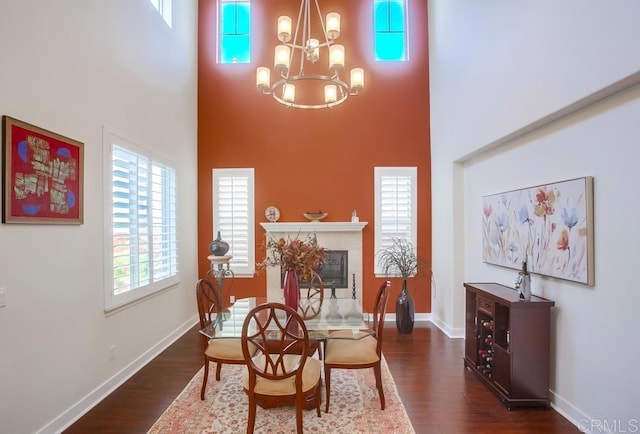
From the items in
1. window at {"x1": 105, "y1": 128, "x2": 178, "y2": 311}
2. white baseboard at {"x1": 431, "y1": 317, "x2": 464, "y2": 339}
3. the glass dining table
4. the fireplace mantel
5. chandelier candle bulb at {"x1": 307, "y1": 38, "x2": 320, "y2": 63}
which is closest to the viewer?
the glass dining table

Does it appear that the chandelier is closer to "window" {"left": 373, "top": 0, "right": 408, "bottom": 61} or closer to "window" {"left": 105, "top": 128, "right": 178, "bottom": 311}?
"window" {"left": 105, "top": 128, "right": 178, "bottom": 311}

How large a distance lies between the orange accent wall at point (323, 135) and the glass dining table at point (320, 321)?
2.11 metres

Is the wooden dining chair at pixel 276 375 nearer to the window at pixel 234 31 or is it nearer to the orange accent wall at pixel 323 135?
the orange accent wall at pixel 323 135

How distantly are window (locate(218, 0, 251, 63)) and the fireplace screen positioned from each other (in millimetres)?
3580

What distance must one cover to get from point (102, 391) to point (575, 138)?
4.65 meters

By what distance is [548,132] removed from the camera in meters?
3.09

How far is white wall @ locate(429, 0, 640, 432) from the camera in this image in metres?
2.31

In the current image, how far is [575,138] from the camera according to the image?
2.79 meters

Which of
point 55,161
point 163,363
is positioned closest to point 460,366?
point 163,363

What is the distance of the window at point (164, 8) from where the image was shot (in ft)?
14.9

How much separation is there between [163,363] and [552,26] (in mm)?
5021

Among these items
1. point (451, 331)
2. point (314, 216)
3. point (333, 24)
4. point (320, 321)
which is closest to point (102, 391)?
point (320, 321)

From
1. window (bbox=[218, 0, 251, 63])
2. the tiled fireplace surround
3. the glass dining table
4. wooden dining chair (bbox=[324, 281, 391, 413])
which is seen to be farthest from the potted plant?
window (bbox=[218, 0, 251, 63])

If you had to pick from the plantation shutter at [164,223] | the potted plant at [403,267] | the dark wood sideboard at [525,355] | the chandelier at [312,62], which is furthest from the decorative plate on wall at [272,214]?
the dark wood sideboard at [525,355]
